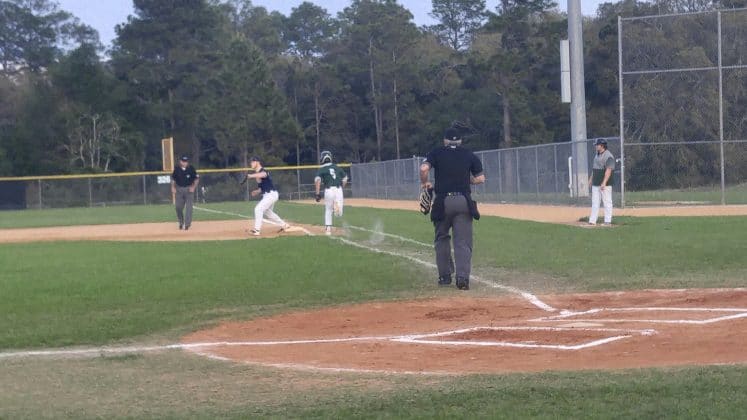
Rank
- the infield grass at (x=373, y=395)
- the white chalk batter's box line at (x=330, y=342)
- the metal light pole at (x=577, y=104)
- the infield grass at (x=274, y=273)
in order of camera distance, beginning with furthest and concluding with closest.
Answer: the metal light pole at (x=577, y=104) < the infield grass at (x=274, y=273) < the white chalk batter's box line at (x=330, y=342) < the infield grass at (x=373, y=395)

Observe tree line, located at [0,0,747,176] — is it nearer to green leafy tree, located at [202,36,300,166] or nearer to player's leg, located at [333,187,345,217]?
green leafy tree, located at [202,36,300,166]

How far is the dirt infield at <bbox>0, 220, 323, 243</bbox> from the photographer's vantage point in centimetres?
2361

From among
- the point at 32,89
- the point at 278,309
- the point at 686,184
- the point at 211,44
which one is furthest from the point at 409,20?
the point at 278,309

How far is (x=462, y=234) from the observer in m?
12.5

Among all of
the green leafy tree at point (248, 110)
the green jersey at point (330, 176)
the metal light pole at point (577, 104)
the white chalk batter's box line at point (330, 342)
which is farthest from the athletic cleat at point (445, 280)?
the green leafy tree at point (248, 110)

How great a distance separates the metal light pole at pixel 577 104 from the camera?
1273 inches

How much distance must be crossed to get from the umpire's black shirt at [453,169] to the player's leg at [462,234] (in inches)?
5.8

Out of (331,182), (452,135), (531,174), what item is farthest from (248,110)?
(452,135)

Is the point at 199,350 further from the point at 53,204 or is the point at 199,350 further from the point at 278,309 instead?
the point at 53,204

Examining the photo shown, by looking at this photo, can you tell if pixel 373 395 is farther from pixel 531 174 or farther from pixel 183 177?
pixel 531 174

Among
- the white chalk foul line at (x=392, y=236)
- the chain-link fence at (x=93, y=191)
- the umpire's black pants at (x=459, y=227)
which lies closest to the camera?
the umpire's black pants at (x=459, y=227)

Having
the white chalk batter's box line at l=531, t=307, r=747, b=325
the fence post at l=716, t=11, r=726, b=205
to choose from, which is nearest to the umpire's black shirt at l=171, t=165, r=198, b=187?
the fence post at l=716, t=11, r=726, b=205

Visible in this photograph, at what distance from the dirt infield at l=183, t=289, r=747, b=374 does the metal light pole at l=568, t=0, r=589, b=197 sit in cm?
2063

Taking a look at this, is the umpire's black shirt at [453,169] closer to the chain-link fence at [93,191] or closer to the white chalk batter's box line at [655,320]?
the white chalk batter's box line at [655,320]
